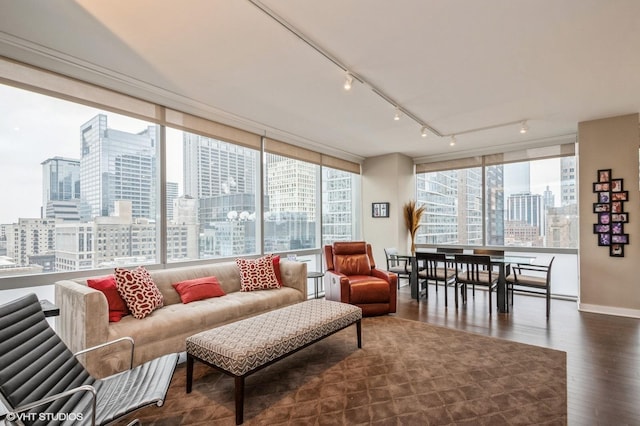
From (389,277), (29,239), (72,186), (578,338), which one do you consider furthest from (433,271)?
(29,239)

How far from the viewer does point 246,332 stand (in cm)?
254

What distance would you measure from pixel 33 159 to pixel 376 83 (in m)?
3.51

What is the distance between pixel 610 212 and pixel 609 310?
4.61ft

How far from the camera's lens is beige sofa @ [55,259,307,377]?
2.47m

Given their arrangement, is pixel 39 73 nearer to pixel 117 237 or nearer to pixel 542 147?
pixel 117 237

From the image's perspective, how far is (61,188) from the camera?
3.10 meters

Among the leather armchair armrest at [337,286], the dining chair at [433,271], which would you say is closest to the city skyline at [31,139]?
the leather armchair armrest at [337,286]

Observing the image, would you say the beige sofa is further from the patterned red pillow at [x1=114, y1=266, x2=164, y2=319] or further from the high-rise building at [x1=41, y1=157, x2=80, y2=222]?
the high-rise building at [x1=41, y1=157, x2=80, y2=222]

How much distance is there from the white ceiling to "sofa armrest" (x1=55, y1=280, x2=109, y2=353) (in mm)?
2096

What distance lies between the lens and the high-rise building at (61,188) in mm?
3021

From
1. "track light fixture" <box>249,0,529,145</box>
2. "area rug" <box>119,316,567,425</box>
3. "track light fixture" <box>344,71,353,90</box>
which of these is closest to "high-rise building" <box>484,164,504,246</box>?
"track light fixture" <box>249,0,529,145</box>

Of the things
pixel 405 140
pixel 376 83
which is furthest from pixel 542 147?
pixel 376 83


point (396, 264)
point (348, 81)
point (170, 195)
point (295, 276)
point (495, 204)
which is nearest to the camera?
point (348, 81)

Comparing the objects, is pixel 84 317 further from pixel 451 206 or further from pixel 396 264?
pixel 451 206
